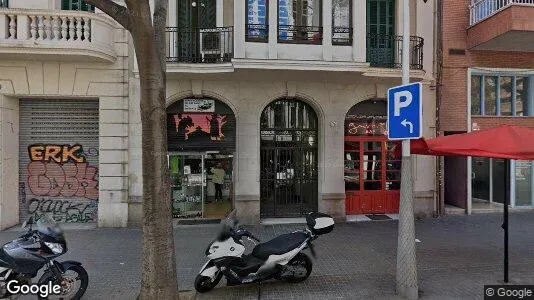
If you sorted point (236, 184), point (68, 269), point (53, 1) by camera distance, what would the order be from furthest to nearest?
point (236, 184)
point (53, 1)
point (68, 269)

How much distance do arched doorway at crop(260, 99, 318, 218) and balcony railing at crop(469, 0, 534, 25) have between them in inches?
237

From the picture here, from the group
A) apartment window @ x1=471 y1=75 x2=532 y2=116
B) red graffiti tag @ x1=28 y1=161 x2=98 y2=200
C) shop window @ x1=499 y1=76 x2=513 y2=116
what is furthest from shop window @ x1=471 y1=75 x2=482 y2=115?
red graffiti tag @ x1=28 y1=161 x2=98 y2=200

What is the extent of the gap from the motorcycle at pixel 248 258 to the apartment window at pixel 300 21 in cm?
606

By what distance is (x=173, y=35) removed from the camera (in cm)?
1029

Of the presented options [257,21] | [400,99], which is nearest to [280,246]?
[400,99]

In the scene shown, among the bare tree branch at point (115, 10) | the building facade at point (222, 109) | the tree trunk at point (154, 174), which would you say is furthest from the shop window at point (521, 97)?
the bare tree branch at point (115, 10)

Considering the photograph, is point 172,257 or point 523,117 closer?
point 172,257

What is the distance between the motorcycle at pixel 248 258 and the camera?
5395 mm

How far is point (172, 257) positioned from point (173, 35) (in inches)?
285

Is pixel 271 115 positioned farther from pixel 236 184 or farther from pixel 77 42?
pixel 77 42

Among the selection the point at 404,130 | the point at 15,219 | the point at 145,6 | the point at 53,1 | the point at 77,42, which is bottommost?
the point at 15,219

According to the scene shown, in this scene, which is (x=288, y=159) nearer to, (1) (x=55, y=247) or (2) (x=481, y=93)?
(2) (x=481, y=93)

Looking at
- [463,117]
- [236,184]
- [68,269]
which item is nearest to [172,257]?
[68,269]

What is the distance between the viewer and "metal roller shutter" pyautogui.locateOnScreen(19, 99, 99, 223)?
33.7 feet
